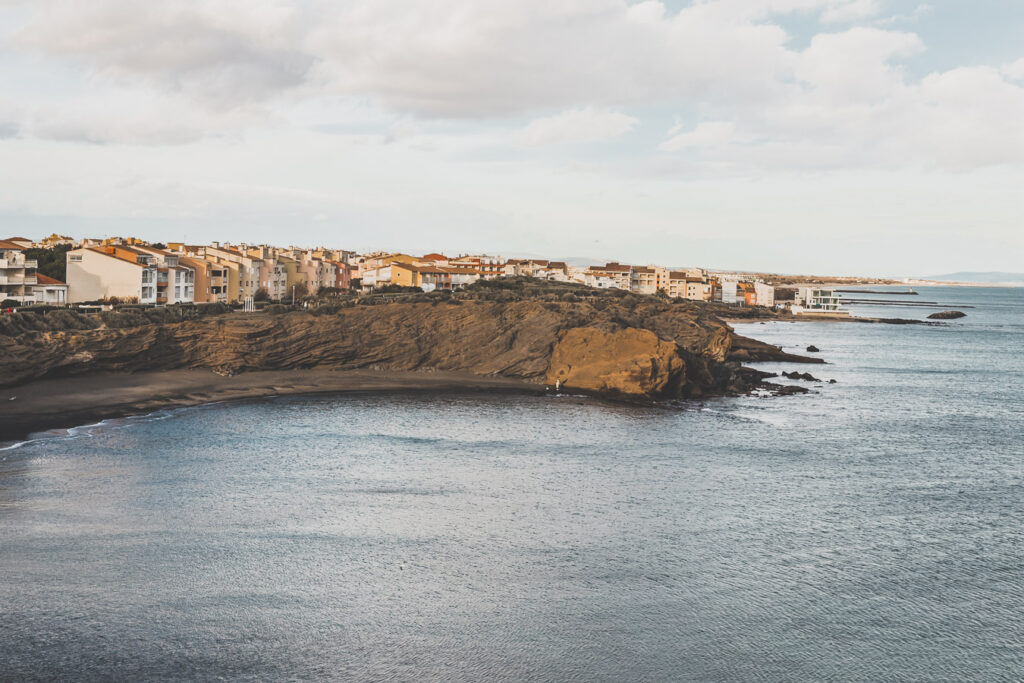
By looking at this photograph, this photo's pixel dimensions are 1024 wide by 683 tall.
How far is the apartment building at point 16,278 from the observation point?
53.1 m

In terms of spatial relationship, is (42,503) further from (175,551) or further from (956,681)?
(956,681)

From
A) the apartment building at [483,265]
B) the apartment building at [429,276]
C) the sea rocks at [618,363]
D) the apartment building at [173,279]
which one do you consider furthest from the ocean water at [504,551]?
the apartment building at [483,265]

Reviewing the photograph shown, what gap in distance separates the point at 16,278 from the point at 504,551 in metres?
48.4

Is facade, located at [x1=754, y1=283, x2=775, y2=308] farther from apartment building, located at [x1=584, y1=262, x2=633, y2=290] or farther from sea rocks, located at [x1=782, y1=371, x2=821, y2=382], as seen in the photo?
sea rocks, located at [x1=782, y1=371, x2=821, y2=382]

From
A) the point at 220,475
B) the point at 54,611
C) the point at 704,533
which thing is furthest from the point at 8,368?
the point at 704,533

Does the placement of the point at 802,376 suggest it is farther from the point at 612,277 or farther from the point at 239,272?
the point at 612,277

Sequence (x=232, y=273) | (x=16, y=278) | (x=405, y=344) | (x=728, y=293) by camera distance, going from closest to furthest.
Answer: (x=405, y=344), (x=16, y=278), (x=232, y=273), (x=728, y=293)

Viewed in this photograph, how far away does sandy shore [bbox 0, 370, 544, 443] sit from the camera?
32.7 meters

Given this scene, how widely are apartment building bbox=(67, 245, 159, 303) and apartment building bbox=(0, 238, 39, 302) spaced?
3.30 metres

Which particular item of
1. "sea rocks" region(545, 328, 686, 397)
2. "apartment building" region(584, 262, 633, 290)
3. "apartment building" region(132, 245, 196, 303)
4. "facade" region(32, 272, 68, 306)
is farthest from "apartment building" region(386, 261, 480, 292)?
"sea rocks" region(545, 328, 686, 397)

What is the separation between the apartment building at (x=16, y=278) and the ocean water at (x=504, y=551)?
90.9 ft

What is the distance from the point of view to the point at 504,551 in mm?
19375

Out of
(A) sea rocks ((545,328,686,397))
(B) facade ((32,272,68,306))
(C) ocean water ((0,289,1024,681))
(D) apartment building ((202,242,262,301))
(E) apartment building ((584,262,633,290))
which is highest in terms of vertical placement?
(E) apartment building ((584,262,633,290))

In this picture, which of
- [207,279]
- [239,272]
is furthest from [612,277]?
[207,279]
